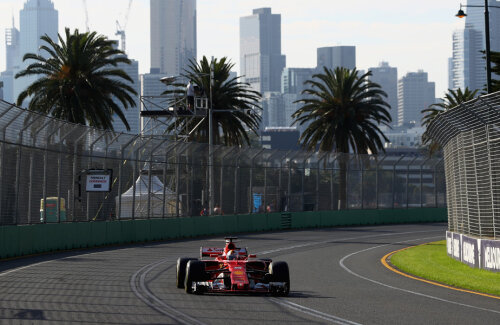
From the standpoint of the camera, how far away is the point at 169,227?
3553 centimetres

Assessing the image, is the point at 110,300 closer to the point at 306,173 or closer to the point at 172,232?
the point at 172,232

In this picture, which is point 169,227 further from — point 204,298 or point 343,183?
point 204,298

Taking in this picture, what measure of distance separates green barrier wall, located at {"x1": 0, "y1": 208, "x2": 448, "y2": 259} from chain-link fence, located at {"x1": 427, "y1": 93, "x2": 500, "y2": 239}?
38.4 feet

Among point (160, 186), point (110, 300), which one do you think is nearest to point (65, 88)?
point (160, 186)

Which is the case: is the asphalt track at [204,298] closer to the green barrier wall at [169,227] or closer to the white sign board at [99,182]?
the green barrier wall at [169,227]

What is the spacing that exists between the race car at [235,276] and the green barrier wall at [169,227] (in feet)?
31.9

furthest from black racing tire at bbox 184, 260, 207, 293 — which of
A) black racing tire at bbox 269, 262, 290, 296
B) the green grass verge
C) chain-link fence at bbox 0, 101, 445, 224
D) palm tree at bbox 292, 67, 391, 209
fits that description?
palm tree at bbox 292, 67, 391, 209

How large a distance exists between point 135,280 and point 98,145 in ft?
45.8

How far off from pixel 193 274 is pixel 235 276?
28.2 inches

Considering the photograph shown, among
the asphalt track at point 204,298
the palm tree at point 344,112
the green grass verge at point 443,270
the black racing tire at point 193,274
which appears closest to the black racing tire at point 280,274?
the asphalt track at point 204,298

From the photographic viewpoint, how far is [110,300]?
44.8 ft

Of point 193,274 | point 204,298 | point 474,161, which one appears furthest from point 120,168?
point 204,298

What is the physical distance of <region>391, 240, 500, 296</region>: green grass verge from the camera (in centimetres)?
1695

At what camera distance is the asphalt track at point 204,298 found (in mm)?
11820
